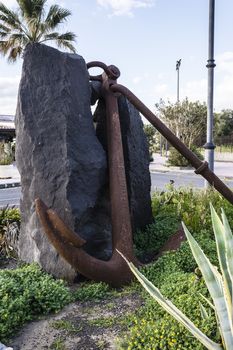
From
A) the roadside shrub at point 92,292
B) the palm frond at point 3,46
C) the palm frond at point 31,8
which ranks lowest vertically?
the roadside shrub at point 92,292

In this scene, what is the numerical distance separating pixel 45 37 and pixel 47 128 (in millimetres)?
19616

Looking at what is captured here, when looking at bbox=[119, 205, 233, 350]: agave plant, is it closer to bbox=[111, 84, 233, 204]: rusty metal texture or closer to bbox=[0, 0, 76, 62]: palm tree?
bbox=[111, 84, 233, 204]: rusty metal texture

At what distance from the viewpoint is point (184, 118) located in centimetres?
2658

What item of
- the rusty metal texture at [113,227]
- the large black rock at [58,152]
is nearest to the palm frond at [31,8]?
the rusty metal texture at [113,227]

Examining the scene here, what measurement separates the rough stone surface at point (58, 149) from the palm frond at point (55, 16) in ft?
60.5

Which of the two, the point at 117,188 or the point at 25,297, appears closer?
the point at 25,297

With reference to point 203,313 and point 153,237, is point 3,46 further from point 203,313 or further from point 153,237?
point 203,313

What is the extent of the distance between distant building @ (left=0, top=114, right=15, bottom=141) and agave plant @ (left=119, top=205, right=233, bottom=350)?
24.4 m

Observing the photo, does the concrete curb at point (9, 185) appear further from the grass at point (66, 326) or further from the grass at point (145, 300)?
the grass at point (66, 326)

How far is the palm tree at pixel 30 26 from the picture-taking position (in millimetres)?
20688

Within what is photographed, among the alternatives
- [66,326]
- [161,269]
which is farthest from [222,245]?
[161,269]

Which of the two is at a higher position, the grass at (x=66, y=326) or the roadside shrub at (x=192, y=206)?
the roadside shrub at (x=192, y=206)

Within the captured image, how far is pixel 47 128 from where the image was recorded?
3.75 meters

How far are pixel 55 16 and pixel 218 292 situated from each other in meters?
21.0
